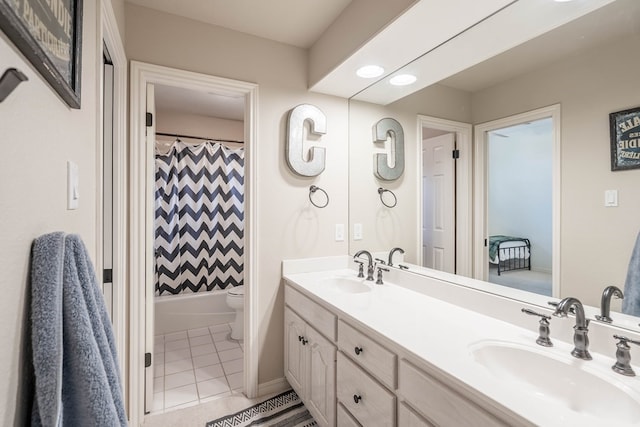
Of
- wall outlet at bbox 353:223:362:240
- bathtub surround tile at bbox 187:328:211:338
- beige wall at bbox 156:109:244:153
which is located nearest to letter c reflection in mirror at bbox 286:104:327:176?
wall outlet at bbox 353:223:362:240

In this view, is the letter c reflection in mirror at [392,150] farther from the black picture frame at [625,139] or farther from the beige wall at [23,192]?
the beige wall at [23,192]

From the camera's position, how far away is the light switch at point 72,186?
30.2 inches

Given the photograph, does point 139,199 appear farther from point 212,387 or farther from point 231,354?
point 231,354

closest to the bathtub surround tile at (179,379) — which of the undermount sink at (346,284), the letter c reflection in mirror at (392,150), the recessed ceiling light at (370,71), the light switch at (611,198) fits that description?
the undermount sink at (346,284)

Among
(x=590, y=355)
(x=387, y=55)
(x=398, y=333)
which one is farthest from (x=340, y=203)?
(x=590, y=355)

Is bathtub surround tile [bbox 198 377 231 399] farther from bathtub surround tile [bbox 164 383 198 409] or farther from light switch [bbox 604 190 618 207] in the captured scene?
light switch [bbox 604 190 618 207]

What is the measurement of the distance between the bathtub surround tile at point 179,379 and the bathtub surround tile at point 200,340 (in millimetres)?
503

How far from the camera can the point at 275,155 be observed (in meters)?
2.08

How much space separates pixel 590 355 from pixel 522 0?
1300 mm

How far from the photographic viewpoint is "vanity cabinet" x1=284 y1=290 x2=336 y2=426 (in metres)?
1.52

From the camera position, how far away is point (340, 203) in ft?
7.53

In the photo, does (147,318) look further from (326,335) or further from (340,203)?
(340,203)

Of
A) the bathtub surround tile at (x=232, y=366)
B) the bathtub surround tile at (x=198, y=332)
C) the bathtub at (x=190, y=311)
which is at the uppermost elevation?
the bathtub at (x=190, y=311)

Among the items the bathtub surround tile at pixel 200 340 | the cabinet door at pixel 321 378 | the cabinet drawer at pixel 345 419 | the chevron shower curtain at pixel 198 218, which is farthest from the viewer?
the chevron shower curtain at pixel 198 218
